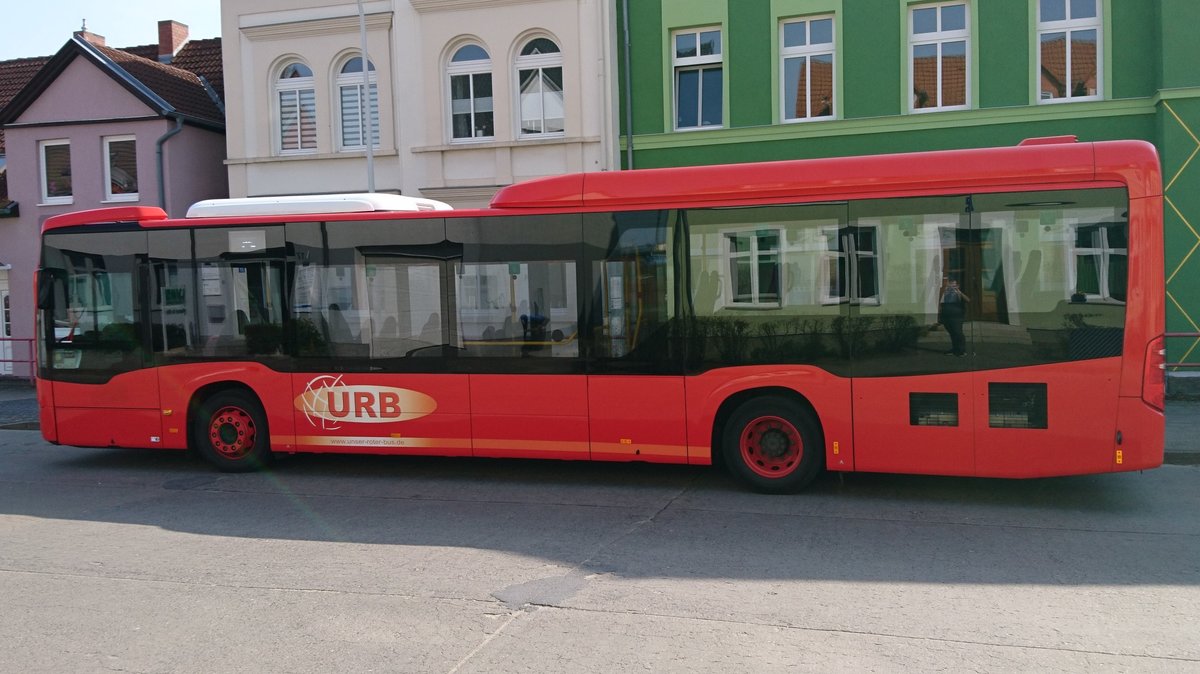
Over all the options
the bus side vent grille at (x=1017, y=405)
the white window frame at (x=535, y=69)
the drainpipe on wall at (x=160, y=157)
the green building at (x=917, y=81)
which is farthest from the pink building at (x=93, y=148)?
A: the bus side vent grille at (x=1017, y=405)

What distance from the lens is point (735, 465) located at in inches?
370

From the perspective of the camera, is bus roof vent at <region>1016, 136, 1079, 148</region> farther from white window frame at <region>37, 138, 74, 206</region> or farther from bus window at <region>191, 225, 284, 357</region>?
white window frame at <region>37, 138, 74, 206</region>

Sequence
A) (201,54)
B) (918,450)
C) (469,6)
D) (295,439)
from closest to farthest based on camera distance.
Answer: (918,450) → (295,439) → (469,6) → (201,54)

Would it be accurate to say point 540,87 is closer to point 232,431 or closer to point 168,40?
point 232,431

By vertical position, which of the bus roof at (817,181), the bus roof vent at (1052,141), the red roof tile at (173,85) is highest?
the red roof tile at (173,85)

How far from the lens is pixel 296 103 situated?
68.8ft

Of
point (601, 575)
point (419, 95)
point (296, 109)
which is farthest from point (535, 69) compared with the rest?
point (601, 575)

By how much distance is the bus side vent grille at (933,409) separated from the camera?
28.4 ft

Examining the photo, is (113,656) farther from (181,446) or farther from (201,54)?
(201,54)

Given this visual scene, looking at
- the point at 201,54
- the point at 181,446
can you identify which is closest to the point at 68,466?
the point at 181,446

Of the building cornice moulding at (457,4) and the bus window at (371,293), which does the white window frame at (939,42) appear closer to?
the building cornice moulding at (457,4)

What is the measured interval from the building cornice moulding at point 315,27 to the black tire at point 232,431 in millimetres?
11103

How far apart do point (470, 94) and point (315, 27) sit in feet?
11.5

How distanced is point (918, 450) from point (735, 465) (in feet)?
5.31
